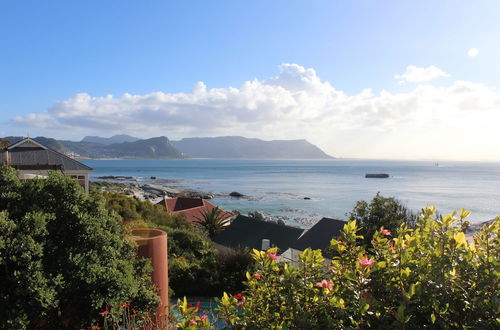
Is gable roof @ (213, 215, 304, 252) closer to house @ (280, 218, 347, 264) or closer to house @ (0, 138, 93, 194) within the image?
house @ (280, 218, 347, 264)

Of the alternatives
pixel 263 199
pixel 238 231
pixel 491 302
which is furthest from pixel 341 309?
pixel 263 199

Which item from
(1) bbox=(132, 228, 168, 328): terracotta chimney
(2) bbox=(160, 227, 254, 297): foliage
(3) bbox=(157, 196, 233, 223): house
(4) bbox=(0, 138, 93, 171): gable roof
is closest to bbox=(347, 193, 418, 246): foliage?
(2) bbox=(160, 227, 254, 297): foliage

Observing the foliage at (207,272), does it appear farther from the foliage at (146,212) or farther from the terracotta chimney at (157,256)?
the foliage at (146,212)

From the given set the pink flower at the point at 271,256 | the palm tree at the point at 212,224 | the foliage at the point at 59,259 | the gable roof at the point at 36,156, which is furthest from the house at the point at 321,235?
the pink flower at the point at 271,256

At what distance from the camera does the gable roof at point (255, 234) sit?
18172 millimetres

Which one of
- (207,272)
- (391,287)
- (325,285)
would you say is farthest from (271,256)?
(207,272)

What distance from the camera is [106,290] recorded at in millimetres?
4332

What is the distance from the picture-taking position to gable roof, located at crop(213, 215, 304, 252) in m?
18.2

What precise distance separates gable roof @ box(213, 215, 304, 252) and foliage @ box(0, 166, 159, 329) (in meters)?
13.4

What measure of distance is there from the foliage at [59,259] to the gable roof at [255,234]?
44.0ft

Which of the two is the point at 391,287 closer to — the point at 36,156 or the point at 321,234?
the point at 321,234

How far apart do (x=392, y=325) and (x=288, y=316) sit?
665 millimetres

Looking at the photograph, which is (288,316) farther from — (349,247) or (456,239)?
(456,239)

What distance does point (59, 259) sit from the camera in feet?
13.8
